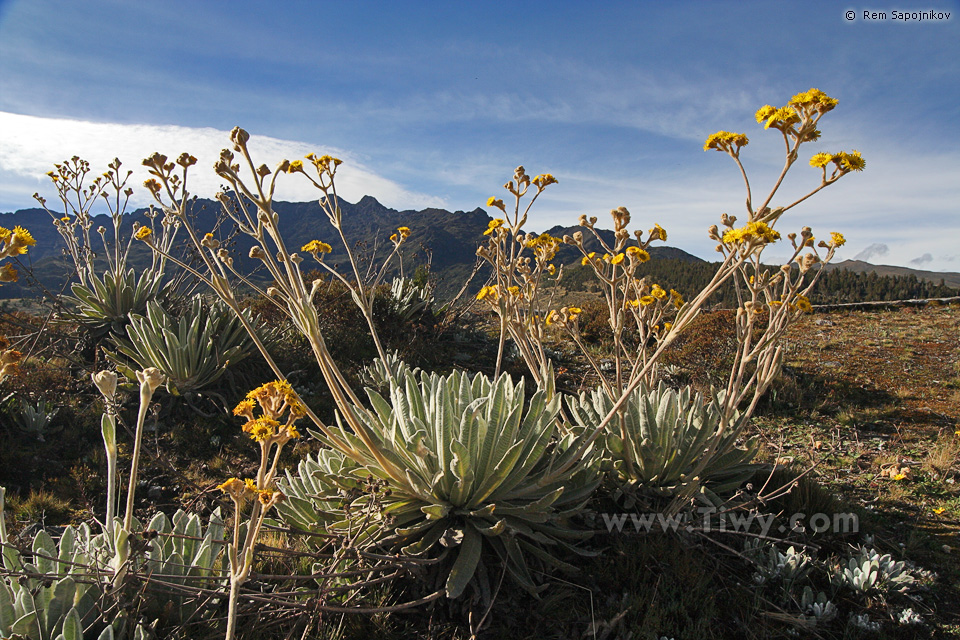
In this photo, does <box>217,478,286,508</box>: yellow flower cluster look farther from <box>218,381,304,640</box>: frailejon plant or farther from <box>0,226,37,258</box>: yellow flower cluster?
<box>0,226,37,258</box>: yellow flower cluster

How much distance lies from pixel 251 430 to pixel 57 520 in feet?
9.33

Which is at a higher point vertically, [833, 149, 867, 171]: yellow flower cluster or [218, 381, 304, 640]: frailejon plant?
[833, 149, 867, 171]: yellow flower cluster

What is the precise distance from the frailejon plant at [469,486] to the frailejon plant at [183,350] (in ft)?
8.10

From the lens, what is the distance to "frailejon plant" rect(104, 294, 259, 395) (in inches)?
171

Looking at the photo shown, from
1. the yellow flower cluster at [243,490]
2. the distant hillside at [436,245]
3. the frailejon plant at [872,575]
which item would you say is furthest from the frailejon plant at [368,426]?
the distant hillside at [436,245]

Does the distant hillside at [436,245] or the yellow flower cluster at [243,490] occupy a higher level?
the distant hillside at [436,245]

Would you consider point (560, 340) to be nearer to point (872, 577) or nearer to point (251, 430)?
point (872, 577)

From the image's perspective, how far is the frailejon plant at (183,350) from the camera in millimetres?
4344

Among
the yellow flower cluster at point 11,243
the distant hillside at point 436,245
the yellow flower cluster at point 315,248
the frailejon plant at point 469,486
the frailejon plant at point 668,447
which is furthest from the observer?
the distant hillside at point 436,245

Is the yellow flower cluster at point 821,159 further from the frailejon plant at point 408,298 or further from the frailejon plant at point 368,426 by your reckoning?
the frailejon plant at point 408,298

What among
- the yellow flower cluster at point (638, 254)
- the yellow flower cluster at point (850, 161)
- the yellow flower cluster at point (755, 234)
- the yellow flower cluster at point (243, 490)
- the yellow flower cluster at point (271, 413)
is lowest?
the yellow flower cluster at point (243, 490)

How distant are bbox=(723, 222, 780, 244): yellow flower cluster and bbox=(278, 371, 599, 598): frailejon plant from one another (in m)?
1.19

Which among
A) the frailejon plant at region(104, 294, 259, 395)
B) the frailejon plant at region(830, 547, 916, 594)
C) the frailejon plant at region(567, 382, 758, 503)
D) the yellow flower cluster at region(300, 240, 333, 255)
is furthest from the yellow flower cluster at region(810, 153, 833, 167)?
the frailejon plant at region(104, 294, 259, 395)

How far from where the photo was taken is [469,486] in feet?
7.41
